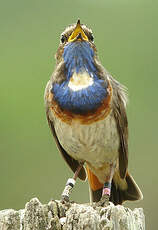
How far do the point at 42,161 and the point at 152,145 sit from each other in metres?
1.79

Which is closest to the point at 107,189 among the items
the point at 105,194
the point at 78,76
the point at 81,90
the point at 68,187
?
the point at 105,194

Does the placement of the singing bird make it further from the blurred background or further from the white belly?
the blurred background

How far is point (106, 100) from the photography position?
8711mm

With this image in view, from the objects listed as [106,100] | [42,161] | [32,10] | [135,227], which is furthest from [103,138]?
[32,10]

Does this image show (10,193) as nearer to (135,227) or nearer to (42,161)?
(42,161)

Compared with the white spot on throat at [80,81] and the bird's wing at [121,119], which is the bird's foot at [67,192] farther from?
the white spot on throat at [80,81]

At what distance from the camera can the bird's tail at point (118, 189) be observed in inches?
366

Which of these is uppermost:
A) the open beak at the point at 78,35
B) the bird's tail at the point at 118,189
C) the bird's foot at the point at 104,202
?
the open beak at the point at 78,35

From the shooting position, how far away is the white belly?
28.7 feet

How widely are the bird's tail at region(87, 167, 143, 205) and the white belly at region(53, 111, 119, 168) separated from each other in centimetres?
41

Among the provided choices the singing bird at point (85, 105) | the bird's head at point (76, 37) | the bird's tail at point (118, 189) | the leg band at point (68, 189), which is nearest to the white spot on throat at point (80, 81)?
the singing bird at point (85, 105)

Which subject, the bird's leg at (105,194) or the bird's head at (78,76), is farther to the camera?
the bird's head at (78,76)

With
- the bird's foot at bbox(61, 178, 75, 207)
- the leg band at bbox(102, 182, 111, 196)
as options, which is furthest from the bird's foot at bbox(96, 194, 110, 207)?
the bird's foot at bbox(61, 178, 75, 207)

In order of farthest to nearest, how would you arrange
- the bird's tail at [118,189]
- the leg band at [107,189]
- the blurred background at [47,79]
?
1. the blurred background at [47,79]
2. the bird's tail at [118,189]
3. the leg band at [107,189]
